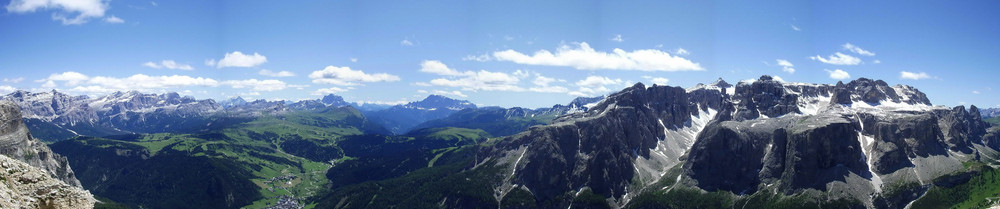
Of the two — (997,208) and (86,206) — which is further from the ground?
(86,206)

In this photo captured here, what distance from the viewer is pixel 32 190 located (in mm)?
36469

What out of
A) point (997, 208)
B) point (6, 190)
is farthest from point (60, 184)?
point (997, 208)

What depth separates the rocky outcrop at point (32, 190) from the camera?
33.8 meters

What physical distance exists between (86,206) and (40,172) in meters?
4.68

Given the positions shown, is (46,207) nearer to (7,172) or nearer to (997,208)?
(7,172)

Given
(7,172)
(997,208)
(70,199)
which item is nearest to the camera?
(7,172)

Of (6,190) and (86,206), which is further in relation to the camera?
(86,206)

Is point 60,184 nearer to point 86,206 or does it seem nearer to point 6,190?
point 86,206

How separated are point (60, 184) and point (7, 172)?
12.5 ft

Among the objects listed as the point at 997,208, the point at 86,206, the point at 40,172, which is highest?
the point at 40,172

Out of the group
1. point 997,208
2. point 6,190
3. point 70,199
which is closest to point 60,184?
point 70,199

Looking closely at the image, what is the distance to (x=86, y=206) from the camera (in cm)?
3931

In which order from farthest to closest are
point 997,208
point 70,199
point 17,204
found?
1. point 997,208
2. point 70,199
3. point 17,204

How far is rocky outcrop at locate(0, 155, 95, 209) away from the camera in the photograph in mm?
33750
